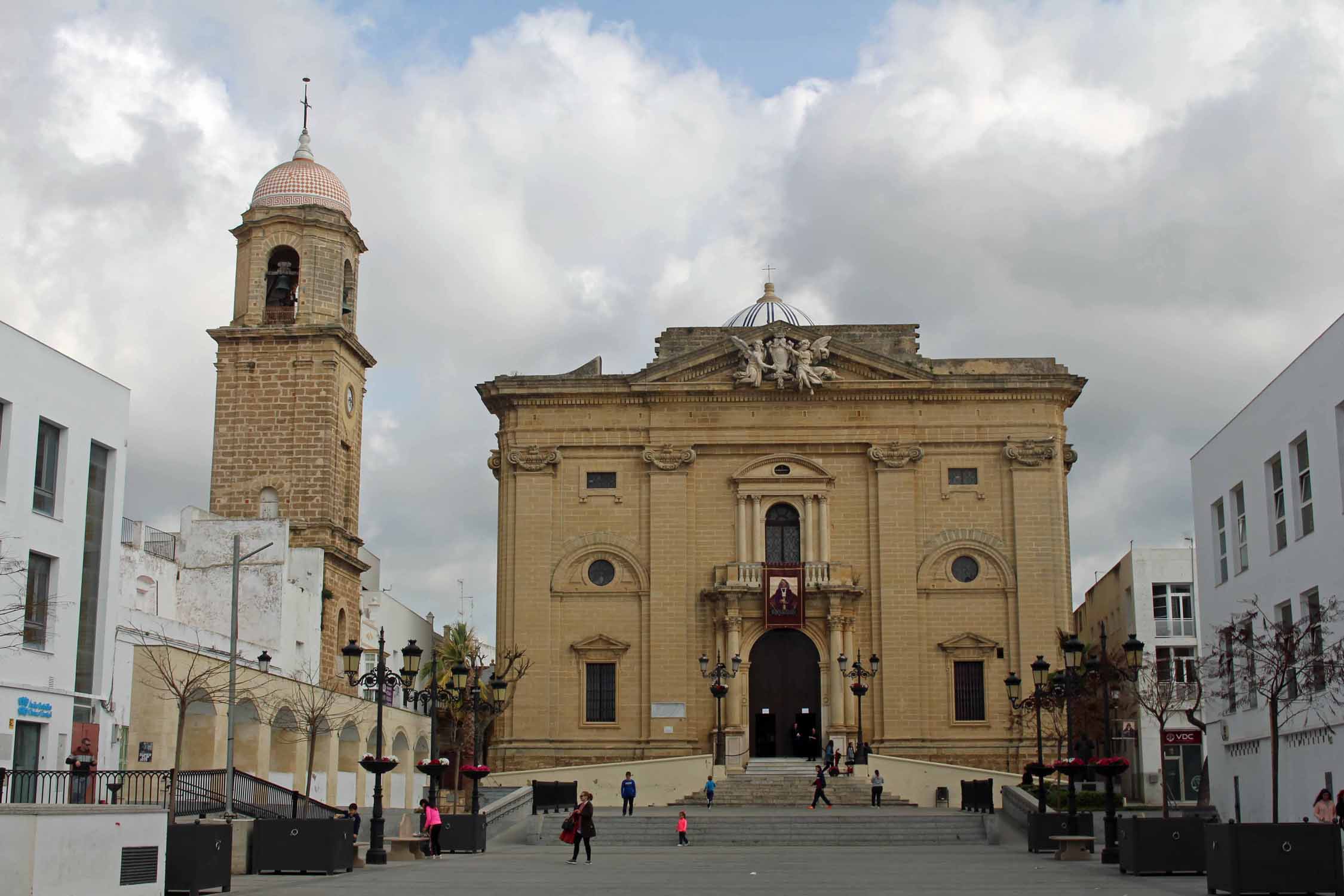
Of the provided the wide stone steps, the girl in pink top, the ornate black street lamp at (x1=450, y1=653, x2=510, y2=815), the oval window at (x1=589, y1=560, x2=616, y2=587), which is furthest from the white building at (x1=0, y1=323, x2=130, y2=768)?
the oval window at (x1=589, y1=560, x2=616, y2=587)

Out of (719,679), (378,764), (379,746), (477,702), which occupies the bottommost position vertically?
(378,764)

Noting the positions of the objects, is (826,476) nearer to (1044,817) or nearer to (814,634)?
(814,634)

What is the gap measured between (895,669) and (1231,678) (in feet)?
72.2

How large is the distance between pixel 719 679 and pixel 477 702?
12534 millimetres

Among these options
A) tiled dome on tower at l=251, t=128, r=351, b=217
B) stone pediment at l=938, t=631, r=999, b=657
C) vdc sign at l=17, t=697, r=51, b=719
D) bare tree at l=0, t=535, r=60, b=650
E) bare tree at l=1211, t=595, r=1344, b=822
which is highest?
tiled dome on tower at l=251, t=128, r=351, b=217

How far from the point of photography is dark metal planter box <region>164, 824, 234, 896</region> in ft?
64.5

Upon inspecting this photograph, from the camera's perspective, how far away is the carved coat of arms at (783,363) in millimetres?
51875

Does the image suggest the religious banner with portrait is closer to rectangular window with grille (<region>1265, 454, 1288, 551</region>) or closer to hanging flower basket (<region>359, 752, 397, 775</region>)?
rectangular window with grille (<region>1265, 454, 1288, 551</region>)

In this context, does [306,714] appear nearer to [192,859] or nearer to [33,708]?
[33,708]

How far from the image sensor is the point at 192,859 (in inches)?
777

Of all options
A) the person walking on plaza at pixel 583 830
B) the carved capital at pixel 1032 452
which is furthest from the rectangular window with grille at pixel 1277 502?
the carved capital at pixel 1032 452

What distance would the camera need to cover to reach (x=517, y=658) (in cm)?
5100

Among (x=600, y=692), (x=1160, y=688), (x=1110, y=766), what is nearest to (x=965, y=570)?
(x=1160, y=688)

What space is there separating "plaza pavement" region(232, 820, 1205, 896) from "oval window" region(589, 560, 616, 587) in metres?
19.8
